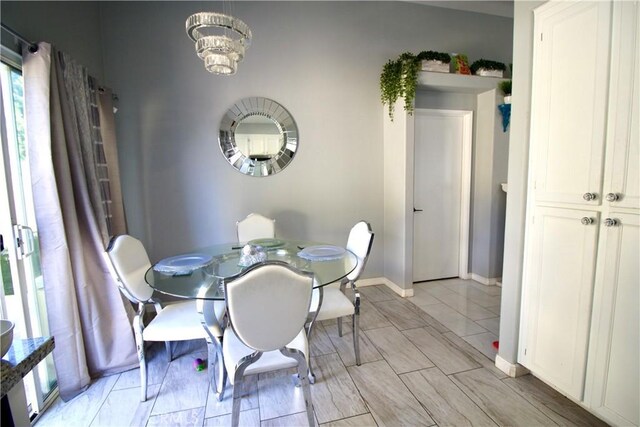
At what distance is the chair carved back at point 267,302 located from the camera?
1.26 metres

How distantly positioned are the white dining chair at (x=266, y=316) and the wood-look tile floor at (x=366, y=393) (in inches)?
14.6

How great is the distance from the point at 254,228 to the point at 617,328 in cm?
250

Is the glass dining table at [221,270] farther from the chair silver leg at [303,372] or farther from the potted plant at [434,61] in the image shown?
the potted plant at [434,61]

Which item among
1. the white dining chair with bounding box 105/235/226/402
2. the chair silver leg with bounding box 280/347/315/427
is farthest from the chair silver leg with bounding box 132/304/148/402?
the chair silver leg with bounding box 280/347/315/427

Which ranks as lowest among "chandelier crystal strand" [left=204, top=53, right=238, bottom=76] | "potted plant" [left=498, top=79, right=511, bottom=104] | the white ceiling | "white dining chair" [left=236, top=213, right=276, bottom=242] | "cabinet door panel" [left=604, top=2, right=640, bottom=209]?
"white dining chair" [left=236, top=213, right=276, bottom=242]

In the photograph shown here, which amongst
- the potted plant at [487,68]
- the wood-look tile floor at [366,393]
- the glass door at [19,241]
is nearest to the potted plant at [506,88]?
the potted plant at [487,68]

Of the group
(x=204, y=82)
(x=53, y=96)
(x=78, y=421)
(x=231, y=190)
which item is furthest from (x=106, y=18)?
(x=78, y=421)

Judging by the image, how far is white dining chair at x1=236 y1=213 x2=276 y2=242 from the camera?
9.07ft

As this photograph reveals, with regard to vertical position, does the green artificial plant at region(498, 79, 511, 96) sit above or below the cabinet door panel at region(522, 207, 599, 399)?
above

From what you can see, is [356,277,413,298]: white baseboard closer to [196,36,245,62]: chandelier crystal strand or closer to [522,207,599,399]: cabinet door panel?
[522,207,599,399]: cabinet door panel

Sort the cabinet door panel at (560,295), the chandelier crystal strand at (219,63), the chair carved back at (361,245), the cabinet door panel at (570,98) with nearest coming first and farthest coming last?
the cabinet door panel at (570,98) → the cabinet door panel at (560,295) → the chandelier crystal strand at (219,63) → the chair carved back at (361,245)

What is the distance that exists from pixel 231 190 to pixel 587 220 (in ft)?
9.13

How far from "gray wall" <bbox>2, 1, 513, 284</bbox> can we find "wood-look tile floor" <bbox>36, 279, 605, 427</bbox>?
4.22 feet

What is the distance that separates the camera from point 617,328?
138cm
